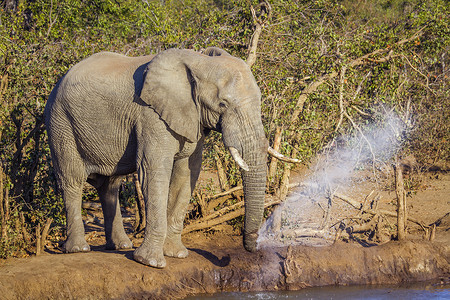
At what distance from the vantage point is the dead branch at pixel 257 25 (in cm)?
862

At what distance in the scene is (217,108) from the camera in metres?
6.49

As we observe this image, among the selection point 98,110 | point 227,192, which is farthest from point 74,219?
point 227,192

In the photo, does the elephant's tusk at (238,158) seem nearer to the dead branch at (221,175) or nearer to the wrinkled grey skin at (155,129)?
the wrinkled grey skin at (155,129)

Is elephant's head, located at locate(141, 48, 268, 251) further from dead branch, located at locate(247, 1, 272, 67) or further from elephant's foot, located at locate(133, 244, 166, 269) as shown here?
dead branch, located at locate(247, 1, 272, 67)

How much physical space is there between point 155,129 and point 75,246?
1.76 meters

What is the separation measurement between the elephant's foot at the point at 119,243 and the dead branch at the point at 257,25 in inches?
112

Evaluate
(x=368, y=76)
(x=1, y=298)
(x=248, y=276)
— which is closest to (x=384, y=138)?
(x=368, y=76)

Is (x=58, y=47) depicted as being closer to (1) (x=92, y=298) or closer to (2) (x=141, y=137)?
(2) (x=141, y=137)

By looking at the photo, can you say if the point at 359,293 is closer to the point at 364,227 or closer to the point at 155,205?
the point at 364,227

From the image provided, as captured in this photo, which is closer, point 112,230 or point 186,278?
point 186,278

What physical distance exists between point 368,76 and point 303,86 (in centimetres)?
142

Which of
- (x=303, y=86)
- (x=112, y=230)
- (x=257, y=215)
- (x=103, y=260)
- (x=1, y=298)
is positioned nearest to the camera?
(x=1, y=298)

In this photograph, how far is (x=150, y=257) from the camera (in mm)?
6789

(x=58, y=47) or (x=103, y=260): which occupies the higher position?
(x=58, y=47)
